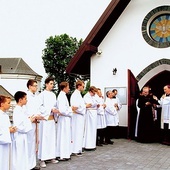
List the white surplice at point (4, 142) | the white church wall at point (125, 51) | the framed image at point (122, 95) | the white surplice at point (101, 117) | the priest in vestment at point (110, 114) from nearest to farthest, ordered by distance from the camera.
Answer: the white surplice at point (4, 142) → the white surplice at point (101, 117) → the priest in vestment at point (110, 114) → the white church wall at point (125, 51) → the framed image at point (122, 95)

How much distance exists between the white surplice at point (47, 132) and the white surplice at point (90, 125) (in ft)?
6.45

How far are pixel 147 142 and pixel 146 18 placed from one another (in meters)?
4.84

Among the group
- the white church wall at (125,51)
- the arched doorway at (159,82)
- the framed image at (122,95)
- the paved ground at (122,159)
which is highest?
the white church wall at (125,51)

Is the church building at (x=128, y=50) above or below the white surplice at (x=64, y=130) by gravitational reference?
above

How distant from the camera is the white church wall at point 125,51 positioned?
482 inches

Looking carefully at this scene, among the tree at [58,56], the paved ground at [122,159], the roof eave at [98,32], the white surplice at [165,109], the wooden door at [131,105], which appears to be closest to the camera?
the paved ground at [122,159]

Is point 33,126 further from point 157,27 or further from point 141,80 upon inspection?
point 157,27

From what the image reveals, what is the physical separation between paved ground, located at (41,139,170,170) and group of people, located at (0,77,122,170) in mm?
372

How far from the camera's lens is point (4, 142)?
5.65m

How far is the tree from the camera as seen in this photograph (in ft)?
122

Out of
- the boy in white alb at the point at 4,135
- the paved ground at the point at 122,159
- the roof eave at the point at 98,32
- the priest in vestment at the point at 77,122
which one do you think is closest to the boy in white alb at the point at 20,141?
the boy in white alb at the point at 4,135

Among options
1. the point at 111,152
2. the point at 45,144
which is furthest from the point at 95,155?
the point at 45,144

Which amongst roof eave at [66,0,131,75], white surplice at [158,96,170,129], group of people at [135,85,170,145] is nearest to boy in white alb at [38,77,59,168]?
group of people at [135,85,170,145]

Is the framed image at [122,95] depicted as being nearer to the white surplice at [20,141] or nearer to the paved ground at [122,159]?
the paved ground at [122,159]
